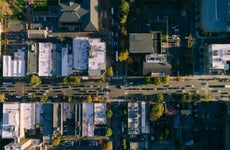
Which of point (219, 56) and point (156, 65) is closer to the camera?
point (219, 56)

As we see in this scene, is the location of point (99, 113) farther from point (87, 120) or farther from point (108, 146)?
point (108, 146)

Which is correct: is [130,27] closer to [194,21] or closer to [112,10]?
[112,10]

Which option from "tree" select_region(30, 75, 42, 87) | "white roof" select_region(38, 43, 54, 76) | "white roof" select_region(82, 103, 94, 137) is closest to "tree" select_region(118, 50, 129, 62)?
"white roof" select_region(82, 103, 94, 137)

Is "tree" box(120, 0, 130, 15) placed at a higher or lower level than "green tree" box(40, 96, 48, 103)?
higher

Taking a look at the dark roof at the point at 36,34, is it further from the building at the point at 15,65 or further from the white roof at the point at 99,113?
the white roof at the point at 99,113

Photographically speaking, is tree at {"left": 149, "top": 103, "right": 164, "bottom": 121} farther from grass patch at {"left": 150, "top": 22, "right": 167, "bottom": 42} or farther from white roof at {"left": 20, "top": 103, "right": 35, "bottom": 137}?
white roof at {"left": 20, "top": 103, "right": 35, "bottom": 137}

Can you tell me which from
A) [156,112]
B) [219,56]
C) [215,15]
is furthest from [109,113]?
[215,15]
